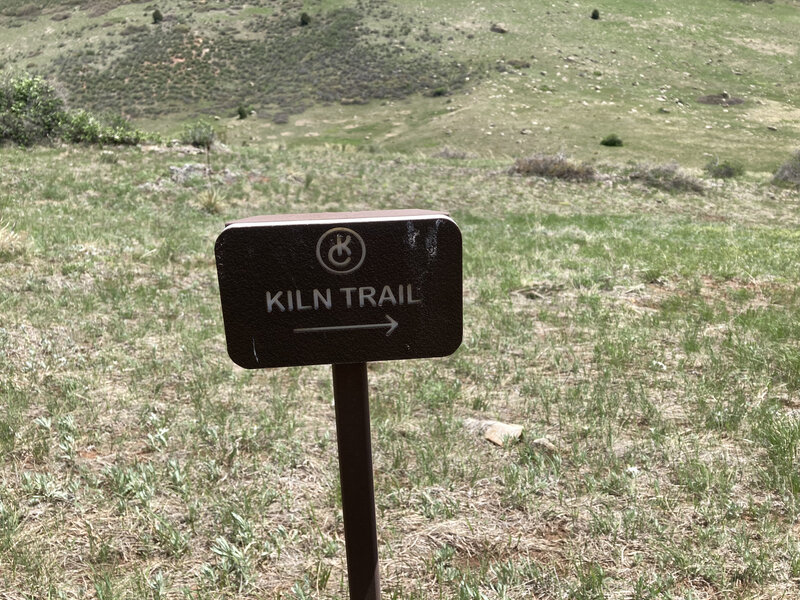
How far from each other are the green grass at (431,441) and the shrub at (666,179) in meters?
13.0

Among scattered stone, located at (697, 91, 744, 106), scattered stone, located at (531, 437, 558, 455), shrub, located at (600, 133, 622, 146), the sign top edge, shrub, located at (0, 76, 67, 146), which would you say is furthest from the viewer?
scattered stone, located at (697, 91, 744, 106)

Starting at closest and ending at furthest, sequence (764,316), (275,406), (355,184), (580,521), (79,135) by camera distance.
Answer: (580,521)
(275,406)
(764,316)
(355,184)
(79,135)

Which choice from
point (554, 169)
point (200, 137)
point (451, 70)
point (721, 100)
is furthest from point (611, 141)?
point (200, 137)

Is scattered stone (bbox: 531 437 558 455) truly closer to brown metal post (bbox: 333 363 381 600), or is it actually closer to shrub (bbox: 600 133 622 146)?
brown metal post (bbox: 333 363 381 600)

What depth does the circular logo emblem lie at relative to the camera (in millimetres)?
1914

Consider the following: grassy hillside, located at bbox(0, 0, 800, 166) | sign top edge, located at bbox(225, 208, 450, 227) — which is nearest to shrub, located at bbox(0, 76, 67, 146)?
sign top edge, located at bbox(225, 208, 450, 227)

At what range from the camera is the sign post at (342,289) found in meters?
1.91

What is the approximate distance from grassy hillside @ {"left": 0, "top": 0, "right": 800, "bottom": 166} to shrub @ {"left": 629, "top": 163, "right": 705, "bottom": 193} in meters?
11.6

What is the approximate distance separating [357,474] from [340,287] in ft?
2.18

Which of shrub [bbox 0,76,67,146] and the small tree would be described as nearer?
shrub [bbox 0,76,67,146]

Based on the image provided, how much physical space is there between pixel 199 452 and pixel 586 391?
2.96m

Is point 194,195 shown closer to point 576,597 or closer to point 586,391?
point 586,391

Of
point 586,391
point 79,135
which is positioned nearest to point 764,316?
point 586,391

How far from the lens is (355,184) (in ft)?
56.7
